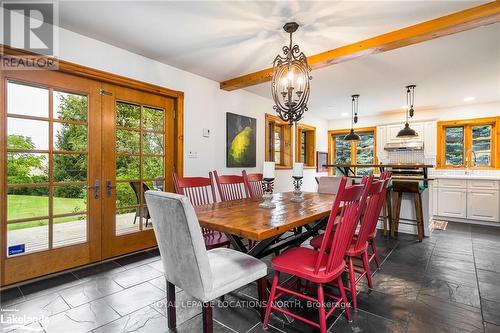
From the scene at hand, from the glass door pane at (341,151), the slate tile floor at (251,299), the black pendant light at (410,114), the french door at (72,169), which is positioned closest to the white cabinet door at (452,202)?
the black pendant light at (410,114)

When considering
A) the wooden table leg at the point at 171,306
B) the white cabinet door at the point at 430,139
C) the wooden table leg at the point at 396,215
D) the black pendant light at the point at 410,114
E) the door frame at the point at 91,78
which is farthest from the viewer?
the white cabinet door at the point at 430,139

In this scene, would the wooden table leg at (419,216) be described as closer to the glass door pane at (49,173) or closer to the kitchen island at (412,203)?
the kitchen island at (412,203)

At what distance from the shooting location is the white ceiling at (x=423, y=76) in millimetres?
2855

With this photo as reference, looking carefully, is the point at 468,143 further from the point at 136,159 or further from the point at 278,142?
the point at 136,159

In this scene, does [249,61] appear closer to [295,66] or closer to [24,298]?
[295,66]

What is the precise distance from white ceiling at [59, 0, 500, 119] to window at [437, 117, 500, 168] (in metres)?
1.35

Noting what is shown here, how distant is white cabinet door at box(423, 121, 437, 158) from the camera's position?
560 cm

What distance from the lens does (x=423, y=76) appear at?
3.76 meters

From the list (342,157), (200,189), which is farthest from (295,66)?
(342,157)

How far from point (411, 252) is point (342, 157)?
4352 millimetres

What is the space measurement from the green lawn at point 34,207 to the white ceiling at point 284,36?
1717mm

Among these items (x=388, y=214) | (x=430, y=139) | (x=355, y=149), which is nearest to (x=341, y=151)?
(x=355, y=149)

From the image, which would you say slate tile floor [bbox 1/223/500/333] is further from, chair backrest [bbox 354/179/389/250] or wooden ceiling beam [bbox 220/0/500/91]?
wooden ceiling beam [bbox 220/0/500/91]

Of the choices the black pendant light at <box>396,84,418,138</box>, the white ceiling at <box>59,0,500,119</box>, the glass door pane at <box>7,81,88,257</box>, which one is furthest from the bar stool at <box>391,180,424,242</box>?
the glass door pane at <box>7,81,88,257</box>
